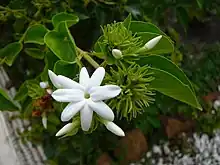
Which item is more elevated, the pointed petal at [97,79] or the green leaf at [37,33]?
the pointed petal at [97,79]

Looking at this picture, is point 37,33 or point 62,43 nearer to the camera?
point 62,43

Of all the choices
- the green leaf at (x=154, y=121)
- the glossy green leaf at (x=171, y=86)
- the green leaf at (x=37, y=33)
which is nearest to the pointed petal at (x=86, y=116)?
the glossy green leaf at (x=171, y=86)

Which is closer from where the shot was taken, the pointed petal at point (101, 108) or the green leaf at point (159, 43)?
the pointed petal at point (101, 108)

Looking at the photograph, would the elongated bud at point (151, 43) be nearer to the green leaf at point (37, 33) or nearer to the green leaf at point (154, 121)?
the green leaf at point (37, 33)

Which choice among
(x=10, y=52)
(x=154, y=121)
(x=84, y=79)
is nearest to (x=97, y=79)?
(x=84, y=79)

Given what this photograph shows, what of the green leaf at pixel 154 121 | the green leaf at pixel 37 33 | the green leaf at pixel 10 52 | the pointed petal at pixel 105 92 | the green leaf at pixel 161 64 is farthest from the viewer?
the green leaf at pixel 154 121

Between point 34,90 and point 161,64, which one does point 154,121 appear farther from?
point 161,64

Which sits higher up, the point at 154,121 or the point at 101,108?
the point at 101,108

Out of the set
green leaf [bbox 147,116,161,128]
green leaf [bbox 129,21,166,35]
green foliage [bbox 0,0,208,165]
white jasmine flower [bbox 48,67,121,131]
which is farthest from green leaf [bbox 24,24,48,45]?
green leaf [bbox 147,116,161,128]
